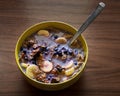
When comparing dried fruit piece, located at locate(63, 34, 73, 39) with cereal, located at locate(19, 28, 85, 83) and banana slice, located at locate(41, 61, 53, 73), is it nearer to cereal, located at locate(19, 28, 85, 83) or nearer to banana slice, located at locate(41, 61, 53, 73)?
cereal, located at locate(19, 28, 85, 83)

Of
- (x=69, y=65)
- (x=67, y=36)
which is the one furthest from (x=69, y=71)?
(x=67, y=36)

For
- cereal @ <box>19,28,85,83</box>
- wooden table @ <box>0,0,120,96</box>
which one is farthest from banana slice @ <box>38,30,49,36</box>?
wooden table @ <box>0,0,120,96</box>

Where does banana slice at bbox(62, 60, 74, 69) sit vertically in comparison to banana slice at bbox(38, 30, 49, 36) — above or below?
below

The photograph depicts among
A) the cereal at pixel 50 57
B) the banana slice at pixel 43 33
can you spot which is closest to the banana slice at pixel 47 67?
the cereal at pixel 50 57

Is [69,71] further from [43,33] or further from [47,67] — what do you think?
[43,33]

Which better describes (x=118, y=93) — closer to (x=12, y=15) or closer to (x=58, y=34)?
(x=58, y=34)

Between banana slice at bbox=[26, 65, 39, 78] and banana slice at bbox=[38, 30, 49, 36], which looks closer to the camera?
banana slice at bbox=[26, 65, 39, 78]

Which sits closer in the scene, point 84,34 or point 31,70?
point 31,70
